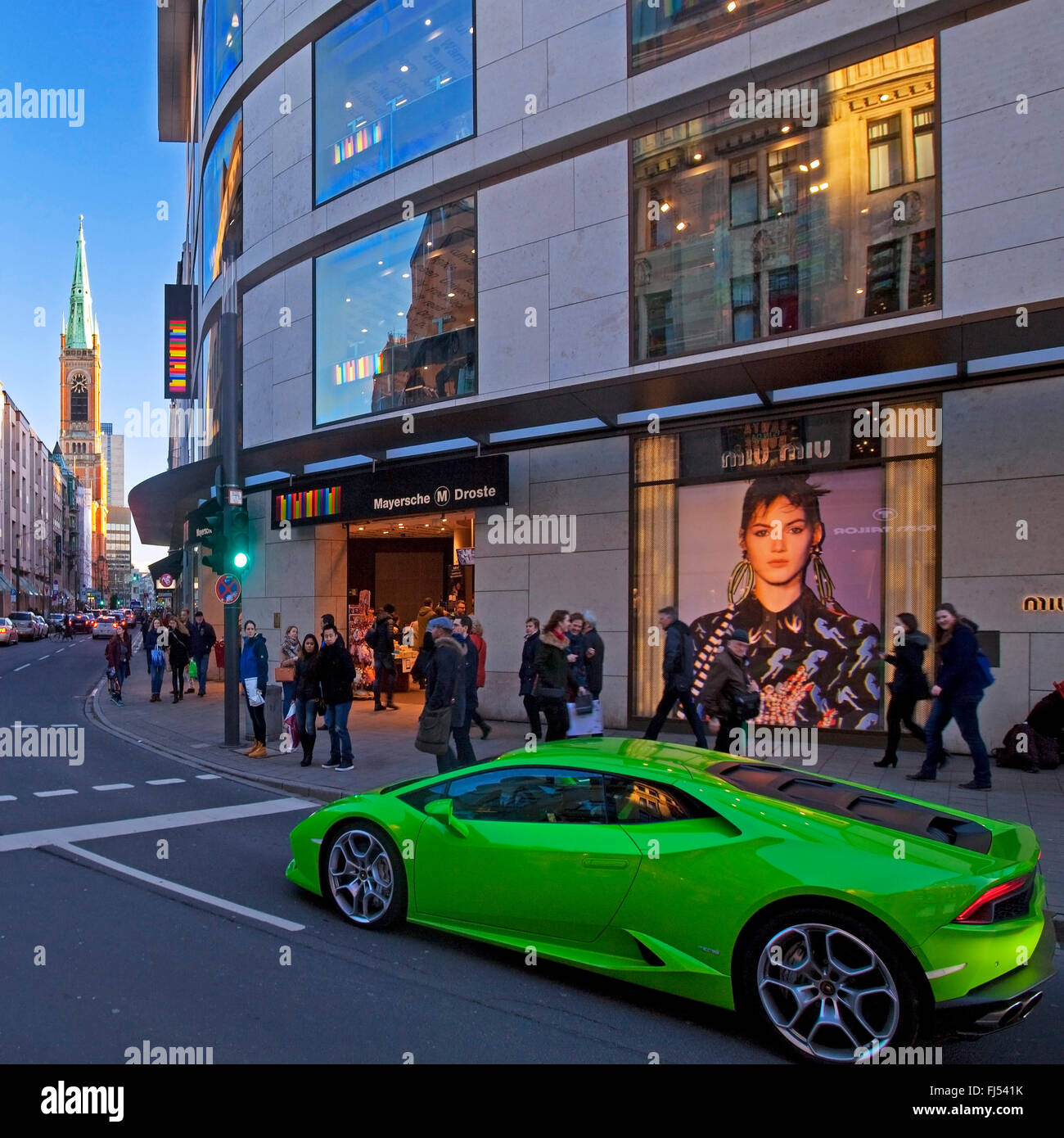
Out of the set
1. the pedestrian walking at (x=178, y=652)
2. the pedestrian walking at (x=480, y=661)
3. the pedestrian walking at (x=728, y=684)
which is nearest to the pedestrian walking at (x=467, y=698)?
the pedestrian walking at (x=480, y=661)

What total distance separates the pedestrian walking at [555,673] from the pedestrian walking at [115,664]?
38.3 feet

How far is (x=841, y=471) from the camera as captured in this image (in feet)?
36.2

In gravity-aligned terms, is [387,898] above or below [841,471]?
below

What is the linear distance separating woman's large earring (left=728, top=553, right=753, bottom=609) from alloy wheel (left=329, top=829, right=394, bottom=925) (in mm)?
7703

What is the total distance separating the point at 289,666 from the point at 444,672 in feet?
12.2

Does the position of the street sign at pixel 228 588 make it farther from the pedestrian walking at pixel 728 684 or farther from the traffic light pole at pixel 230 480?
the pedestrian walking at pixel 728 684

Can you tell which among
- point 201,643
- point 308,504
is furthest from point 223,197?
point 201,643

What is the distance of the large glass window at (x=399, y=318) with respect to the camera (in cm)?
1468

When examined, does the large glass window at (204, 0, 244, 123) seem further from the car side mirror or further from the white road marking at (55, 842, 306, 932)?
the car side mirror

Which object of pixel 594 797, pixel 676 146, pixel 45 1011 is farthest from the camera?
pixel 676 146

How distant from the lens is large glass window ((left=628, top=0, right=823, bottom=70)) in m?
11.4
